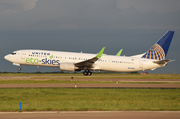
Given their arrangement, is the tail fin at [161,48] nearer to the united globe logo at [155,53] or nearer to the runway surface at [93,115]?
the united globe logo at [155,53]

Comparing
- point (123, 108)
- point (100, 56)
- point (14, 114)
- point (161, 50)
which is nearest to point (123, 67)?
point (100, 56)

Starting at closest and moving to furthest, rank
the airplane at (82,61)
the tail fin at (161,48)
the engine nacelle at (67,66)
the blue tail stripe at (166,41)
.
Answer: the engine nacelle at (67,66) → the airplane at (82,61) → the tail fin at (161,48) → the blue tail stripe at (166,41)

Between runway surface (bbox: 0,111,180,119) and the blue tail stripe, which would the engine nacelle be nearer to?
the blue tail stripe

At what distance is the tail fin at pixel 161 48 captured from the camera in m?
58.0

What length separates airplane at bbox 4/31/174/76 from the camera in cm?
5314

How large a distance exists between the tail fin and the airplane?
1.36 m

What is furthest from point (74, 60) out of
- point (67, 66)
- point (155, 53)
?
point (155, 53)

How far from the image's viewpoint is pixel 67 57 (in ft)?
178

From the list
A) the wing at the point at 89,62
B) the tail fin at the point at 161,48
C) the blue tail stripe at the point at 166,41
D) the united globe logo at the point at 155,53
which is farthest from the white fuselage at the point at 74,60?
the blue tail stripe at the point at 166,41

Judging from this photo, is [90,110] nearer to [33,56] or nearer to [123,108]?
[123,108]

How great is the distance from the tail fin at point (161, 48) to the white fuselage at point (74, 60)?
9.46 feet

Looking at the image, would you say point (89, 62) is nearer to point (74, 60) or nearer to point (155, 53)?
point (74, 60)

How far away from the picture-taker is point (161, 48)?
194 feet

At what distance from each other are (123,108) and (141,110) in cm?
126
